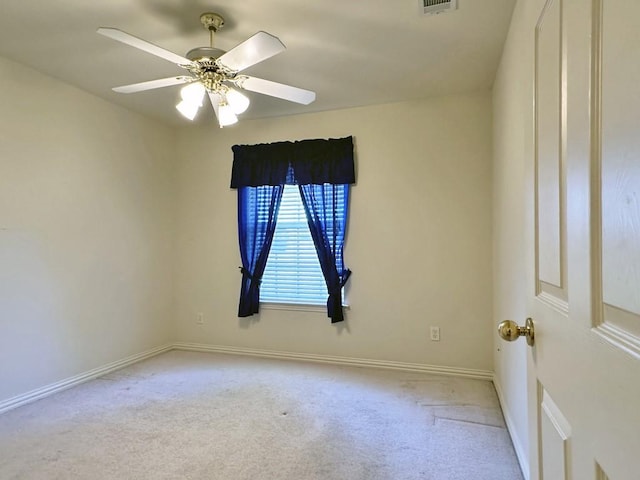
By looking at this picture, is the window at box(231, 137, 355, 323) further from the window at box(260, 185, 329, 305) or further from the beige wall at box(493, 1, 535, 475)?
the beige wall at box(493, 1, 535, 475)

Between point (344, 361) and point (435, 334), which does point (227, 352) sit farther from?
point (435, 334)

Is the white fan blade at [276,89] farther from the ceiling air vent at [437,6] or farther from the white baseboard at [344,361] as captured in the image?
the white baseboard at [344,361]

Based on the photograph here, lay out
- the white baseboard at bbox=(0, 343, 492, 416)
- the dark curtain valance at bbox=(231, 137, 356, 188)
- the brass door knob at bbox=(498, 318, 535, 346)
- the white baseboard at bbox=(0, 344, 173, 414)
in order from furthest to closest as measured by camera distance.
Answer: the dark curtain valance at bbox=(231, 137, 356, 188) < the white baseboard at bbox=(0, 343, 492, 416) < the white baseboard at bbox=(0, 344, 173, 414) < the brass door knob at bbox=(498, 318, 535, 346)

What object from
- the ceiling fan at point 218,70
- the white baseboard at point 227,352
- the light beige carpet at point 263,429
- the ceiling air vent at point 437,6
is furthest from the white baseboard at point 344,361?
the ceiling air vent at point 437,6

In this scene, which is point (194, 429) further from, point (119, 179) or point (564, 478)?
point (119, 179)

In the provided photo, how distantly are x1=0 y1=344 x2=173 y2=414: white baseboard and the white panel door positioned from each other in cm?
313

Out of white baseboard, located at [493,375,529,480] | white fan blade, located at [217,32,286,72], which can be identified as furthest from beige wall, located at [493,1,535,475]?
white fan blade, located at [217,32,286,72]

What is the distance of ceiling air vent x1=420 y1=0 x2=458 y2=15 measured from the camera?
1.91 metres

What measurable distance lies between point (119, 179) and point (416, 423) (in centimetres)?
315

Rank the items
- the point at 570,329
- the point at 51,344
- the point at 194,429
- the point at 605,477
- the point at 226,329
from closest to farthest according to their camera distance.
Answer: the point at 605,477 → the point at 570,329 → the point at 194,429 → the point at 51,344 → the point at 226,329

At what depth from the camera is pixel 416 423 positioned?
226 centimetres

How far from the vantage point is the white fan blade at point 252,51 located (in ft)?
5.39

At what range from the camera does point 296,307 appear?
354cm

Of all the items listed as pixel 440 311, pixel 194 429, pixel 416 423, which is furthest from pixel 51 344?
pixel 440 311
